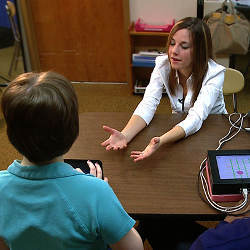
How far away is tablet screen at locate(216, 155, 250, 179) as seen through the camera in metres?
1.21

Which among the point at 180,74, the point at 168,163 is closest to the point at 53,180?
the point at 168,163

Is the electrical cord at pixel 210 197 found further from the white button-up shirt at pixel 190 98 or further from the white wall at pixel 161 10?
the white wall at pixel 161 10

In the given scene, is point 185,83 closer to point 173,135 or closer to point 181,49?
point 181,49

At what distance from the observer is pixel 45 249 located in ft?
2.78

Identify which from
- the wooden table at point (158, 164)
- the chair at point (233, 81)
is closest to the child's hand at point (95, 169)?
the wooden table at point (158, 164)

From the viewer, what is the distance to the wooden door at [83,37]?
11.5 ft

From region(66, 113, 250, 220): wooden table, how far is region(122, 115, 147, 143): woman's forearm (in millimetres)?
24

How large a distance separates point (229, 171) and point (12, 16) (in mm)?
2994

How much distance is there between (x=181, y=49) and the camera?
1.80 meters

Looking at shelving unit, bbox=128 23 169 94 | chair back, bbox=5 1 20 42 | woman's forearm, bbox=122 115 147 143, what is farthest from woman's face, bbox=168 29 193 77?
chair back, bbox=5 1 20 42

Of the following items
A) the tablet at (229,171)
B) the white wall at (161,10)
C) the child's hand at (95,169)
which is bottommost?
the tablet at (229,171)

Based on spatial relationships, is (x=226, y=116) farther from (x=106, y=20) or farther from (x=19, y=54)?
(x=19, y=54)

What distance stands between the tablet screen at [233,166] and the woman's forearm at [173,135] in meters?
0.27

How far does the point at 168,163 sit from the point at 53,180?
0.67 metres
